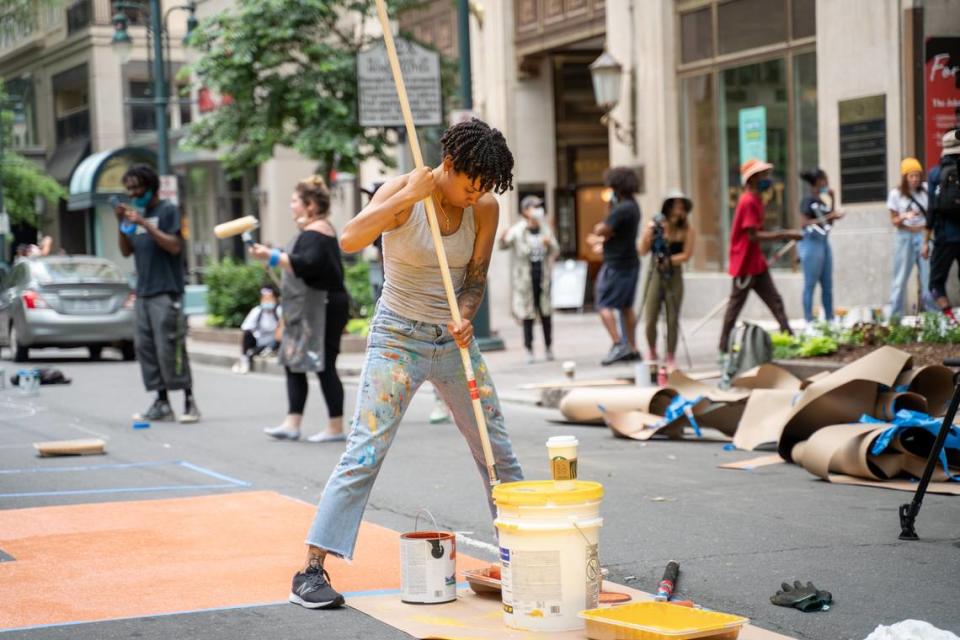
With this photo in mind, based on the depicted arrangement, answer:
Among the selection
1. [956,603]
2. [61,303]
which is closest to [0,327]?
[61,303]

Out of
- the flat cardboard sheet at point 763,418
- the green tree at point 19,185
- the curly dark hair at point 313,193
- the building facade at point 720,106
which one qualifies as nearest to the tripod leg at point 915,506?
the flat cardboard sheet at point 763,418

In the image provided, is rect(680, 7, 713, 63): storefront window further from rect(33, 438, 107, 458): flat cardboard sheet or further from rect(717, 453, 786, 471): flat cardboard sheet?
rect(33, 438, 107, 458): flat cardboard sheet

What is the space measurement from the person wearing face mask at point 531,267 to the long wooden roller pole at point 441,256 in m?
10.6

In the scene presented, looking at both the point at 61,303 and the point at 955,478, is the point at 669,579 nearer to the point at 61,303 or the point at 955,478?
the point at 955,478

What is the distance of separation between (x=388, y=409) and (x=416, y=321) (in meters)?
0.36

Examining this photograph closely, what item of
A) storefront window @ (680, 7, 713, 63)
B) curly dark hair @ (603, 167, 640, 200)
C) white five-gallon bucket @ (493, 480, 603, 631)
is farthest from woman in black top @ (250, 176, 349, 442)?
storefront window @ (680, 7, 713, 63)

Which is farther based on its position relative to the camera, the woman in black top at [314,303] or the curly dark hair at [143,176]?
the curly dark hair at [143,176]

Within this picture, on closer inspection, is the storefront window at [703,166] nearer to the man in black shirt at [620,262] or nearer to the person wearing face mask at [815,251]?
the person wearing face mask at [815,251]

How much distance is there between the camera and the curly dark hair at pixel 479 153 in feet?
18.4

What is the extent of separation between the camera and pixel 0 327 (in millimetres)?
22188

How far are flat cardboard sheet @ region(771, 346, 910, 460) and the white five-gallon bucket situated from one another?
14.5ft

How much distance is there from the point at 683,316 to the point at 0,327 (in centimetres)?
1004

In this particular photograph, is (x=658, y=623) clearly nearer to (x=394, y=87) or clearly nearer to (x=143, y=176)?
(x=143, y=176)

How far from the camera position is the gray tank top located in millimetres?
5789
